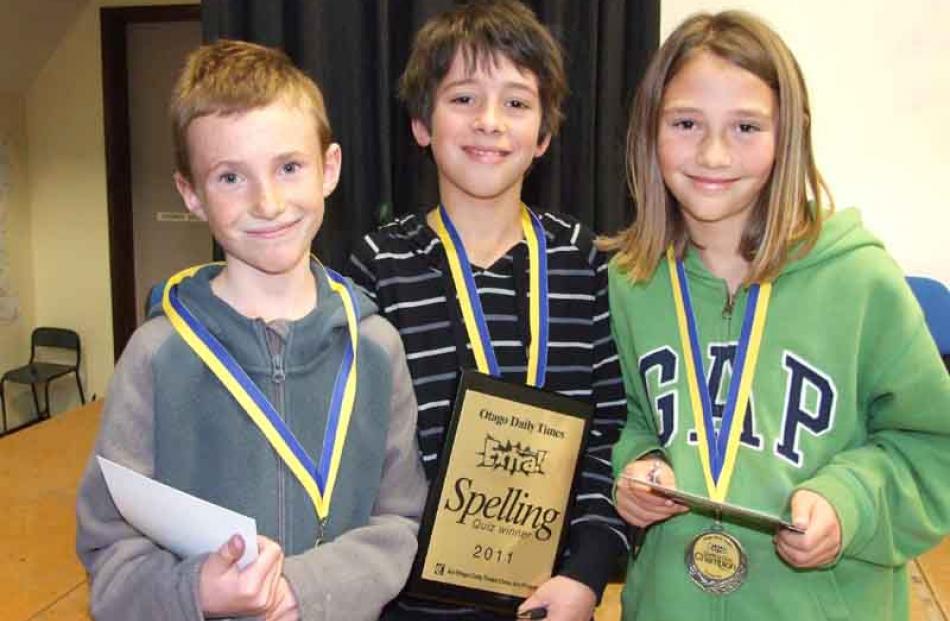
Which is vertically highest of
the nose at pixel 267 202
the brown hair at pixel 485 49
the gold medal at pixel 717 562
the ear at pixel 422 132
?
the brown hair at pixel 485 49

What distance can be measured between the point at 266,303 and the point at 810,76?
1.99 metres

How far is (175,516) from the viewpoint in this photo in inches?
38.6

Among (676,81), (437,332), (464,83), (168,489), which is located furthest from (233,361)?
(676,81)

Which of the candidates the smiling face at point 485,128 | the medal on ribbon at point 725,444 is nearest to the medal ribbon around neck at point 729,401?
the medal on ribbon at point 725,444

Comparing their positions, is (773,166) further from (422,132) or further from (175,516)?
(175,516)

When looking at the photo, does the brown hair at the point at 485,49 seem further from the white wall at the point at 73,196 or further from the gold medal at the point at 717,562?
the white wall at the point at 73,196

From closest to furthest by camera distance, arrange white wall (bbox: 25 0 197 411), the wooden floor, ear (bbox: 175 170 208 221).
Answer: ear (bbox: 175 170 208 221) → the wooden floor → white wall (bbox: 25 0 197 411)

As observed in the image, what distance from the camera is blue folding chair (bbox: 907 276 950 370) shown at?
7.93 ft

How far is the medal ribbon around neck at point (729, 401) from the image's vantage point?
4.27 feet

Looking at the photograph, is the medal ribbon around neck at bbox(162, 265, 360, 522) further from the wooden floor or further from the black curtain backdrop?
the black curtain backdrop

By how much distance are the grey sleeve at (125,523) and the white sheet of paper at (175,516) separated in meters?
0.04

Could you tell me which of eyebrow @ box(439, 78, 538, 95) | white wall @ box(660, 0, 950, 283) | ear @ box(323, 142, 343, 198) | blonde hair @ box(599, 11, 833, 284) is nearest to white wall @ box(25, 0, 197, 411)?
white wall @ box(660, 0, 950, 283)

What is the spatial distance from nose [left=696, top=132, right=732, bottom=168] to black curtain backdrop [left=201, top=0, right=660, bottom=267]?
136 centimetres

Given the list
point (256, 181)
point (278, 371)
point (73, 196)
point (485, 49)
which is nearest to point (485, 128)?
point (485, 49)
